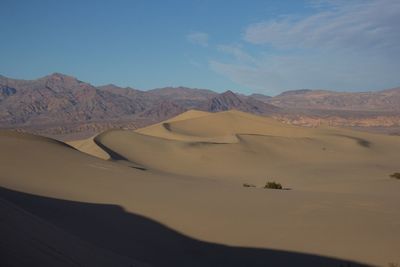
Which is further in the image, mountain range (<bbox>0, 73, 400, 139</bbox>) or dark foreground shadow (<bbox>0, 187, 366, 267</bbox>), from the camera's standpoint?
mountain range (<bbox>0, 73, 400, 139</bbox>)

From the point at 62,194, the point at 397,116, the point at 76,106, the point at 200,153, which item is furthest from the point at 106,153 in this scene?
the point at 76,106

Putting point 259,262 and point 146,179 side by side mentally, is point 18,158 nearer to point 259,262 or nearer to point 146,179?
point 146,179

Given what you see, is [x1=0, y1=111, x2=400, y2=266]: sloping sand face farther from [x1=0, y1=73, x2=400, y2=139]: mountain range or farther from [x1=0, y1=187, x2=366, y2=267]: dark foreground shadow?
[x1=0, y1=73, x2=400, y2=139]: mountain range

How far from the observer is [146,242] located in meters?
10.6

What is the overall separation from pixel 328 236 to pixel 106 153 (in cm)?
2610

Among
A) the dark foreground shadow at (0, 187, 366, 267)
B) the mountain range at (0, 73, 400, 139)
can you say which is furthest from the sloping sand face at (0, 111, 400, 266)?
the mountain range at (0, 73, 400, 139)

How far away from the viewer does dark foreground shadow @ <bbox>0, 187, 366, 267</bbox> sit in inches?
381

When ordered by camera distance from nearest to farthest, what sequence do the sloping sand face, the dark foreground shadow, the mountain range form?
the dark foreground shadow, the sloping sand face, the mountain range

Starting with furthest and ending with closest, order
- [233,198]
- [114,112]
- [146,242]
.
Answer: [114,112] < [233,198] < [146,242]

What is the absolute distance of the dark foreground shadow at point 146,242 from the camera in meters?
9.68

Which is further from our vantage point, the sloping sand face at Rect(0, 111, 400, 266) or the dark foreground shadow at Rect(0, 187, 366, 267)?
the sloping sand face at Rect(0, 111, 400, 266)

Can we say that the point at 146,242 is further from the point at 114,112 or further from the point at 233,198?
the point at 114,112

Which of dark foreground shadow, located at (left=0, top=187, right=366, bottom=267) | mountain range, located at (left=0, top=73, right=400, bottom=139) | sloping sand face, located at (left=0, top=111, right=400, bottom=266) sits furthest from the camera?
mountain range, located at (left=0, top=73, right=400, bottom=139)

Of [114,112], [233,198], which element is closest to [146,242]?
[233,198]
